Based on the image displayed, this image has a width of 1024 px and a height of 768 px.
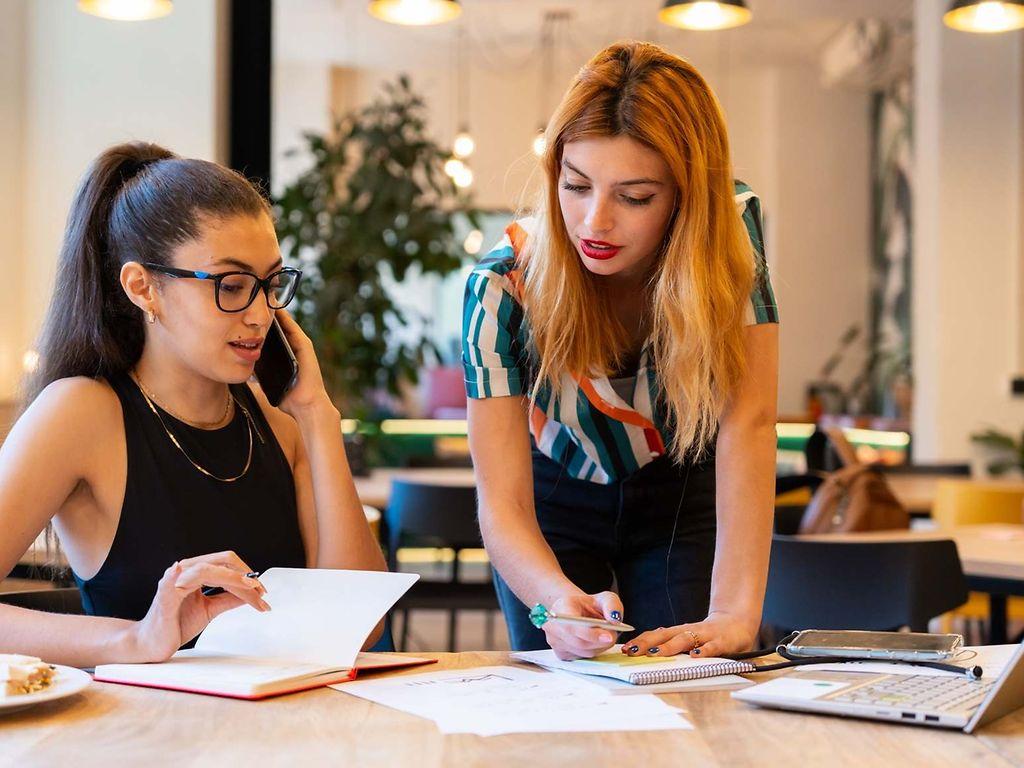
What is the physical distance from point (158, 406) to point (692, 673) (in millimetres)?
900

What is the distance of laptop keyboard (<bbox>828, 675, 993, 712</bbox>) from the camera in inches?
48.7

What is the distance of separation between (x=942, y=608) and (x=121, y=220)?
1872 mm

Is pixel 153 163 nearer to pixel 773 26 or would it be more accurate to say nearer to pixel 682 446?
pixel 682 446

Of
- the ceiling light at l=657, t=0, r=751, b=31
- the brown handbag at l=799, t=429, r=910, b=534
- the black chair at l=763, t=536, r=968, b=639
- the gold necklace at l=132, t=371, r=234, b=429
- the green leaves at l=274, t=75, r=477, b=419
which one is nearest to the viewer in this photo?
the gold necklace at l=132, t=371, r=234, b=429

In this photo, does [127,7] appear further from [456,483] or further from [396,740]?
[396,740]

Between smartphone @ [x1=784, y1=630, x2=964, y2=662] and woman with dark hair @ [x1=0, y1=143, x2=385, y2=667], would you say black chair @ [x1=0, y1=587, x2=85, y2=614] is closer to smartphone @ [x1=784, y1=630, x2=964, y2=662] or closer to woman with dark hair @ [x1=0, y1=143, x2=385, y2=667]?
woman with dark hair @ [x1=0, y1=143, x2=385, y2=667]

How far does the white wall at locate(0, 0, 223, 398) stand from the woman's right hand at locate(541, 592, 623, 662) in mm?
3185

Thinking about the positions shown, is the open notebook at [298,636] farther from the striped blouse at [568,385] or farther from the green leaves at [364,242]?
the green leaves at [364,242]

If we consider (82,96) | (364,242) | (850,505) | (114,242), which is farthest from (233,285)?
(364,242)

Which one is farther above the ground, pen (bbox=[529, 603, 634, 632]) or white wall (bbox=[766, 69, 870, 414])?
white wall (bbox=[766, 69, 870, 414])

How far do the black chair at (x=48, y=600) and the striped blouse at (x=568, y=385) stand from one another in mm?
624

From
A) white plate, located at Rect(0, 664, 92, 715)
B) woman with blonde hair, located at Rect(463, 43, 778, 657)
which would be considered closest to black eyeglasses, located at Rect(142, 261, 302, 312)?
woman with blonde hair, located at Rect(463, 43, 778, 657)

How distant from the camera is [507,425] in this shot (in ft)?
6.09

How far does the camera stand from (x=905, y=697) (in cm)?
126
